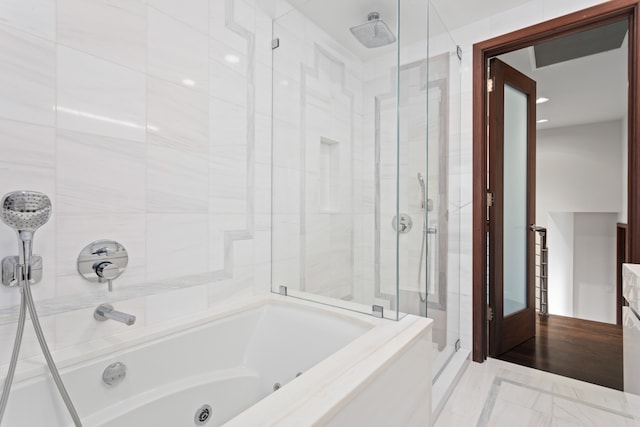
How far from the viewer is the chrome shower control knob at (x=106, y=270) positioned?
1.09 meters

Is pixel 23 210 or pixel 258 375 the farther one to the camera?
pixel 258 375

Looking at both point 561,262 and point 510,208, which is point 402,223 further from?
point 561,262

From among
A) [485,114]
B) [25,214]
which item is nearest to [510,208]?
[485,114]

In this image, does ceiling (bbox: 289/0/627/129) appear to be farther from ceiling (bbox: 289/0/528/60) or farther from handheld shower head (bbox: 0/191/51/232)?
handheld shower head (bbox: 0/191/51/232)

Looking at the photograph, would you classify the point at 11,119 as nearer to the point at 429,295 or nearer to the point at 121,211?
the point at 121,211

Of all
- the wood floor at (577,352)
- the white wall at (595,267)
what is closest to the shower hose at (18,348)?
the wood floor at (577,352)

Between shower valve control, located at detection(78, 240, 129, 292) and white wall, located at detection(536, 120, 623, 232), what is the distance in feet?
17.9

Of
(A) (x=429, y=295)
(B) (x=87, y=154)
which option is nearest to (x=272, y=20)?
(B) (x=87, y=154)

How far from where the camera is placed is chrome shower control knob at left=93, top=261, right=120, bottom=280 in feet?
3.59

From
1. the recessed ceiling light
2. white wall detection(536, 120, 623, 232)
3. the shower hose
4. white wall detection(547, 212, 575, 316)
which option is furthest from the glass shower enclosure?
white wall detection(547, 212, 575, 316)

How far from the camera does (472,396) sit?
5.89 feet

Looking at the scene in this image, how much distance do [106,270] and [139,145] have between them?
0.49 metres

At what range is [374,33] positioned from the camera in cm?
155

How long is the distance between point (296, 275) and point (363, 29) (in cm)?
135
